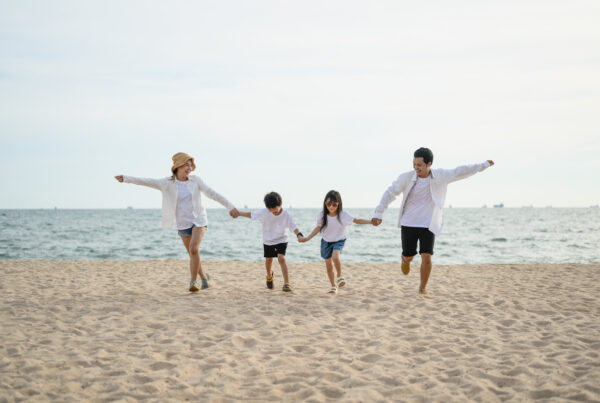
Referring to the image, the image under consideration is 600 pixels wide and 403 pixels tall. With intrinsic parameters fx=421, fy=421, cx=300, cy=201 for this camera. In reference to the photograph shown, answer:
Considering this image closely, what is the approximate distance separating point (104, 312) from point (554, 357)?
5.47 metres

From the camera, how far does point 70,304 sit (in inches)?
252

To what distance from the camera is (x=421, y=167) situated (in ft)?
20.9

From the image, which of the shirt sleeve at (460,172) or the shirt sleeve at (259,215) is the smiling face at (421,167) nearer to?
the shirt sleeve at (460,172)

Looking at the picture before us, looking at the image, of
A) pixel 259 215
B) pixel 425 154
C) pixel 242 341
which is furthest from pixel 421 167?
pixel 242 341

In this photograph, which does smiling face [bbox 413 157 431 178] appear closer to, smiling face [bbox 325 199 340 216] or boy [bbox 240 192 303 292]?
smiling face [bbox 325 199 340 216]

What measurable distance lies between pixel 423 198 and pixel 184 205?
3.82 metres

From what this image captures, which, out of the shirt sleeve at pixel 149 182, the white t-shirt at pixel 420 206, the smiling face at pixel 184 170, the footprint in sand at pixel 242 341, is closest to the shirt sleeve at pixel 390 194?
the white t-shirt at pixel 420 206

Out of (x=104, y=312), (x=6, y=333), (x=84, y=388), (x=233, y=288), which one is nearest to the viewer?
(x=84, y=388)

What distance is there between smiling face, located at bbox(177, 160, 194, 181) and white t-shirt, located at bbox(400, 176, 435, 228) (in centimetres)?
355

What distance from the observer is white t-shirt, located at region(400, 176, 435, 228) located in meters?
6.48

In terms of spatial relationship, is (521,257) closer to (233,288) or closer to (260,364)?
(233,288)

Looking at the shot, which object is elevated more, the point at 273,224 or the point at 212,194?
the point at 212,194

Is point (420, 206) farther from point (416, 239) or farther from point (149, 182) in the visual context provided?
point (149, 182)

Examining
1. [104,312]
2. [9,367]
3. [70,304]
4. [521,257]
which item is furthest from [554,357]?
[521,257]
